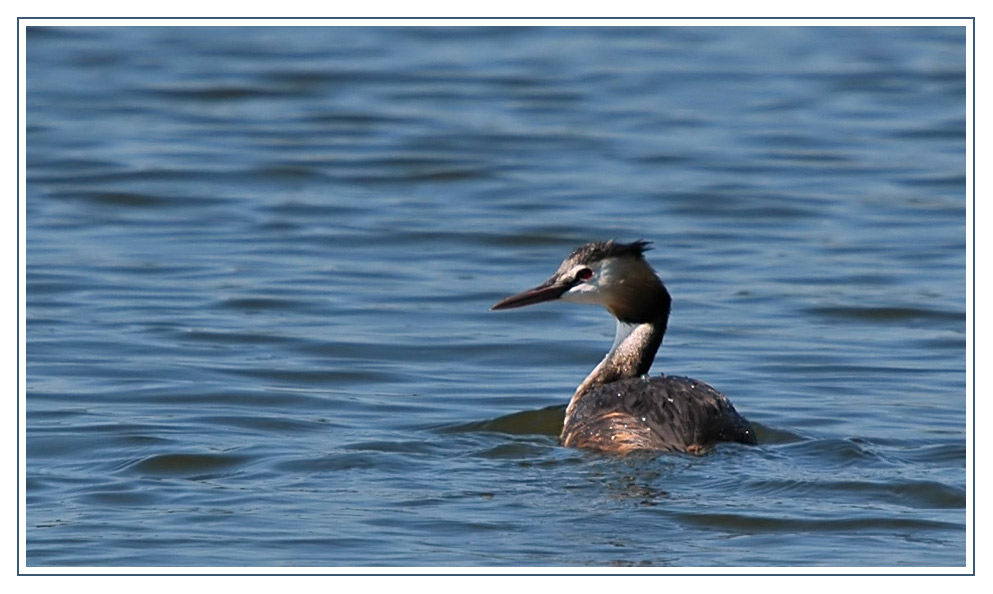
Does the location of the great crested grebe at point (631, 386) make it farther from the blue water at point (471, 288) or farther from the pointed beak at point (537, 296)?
the blue water at point (471, 288)

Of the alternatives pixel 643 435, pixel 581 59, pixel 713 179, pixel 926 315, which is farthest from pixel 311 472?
pixel 581 59

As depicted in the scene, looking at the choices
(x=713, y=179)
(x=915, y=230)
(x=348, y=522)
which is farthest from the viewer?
(x=713, y=179)

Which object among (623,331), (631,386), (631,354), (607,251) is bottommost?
(631,386)

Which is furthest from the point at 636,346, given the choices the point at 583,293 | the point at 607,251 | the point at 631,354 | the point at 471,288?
the point at 471,288

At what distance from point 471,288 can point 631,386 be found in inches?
149

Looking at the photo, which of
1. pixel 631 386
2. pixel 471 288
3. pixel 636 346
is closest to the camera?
pixel 631 386

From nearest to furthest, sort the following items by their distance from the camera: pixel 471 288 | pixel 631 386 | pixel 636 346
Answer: pixel 631 386
pixel 636 346
pixel 471 288

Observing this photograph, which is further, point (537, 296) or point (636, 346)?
point (636, 346)

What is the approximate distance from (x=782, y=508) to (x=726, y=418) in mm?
920

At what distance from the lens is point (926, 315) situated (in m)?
11.4

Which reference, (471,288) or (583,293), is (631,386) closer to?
(583,293)

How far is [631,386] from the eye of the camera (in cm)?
834

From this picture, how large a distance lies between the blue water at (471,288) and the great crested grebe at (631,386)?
5.7 inches

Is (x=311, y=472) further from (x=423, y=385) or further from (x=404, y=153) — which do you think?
(x=404, y=153)
